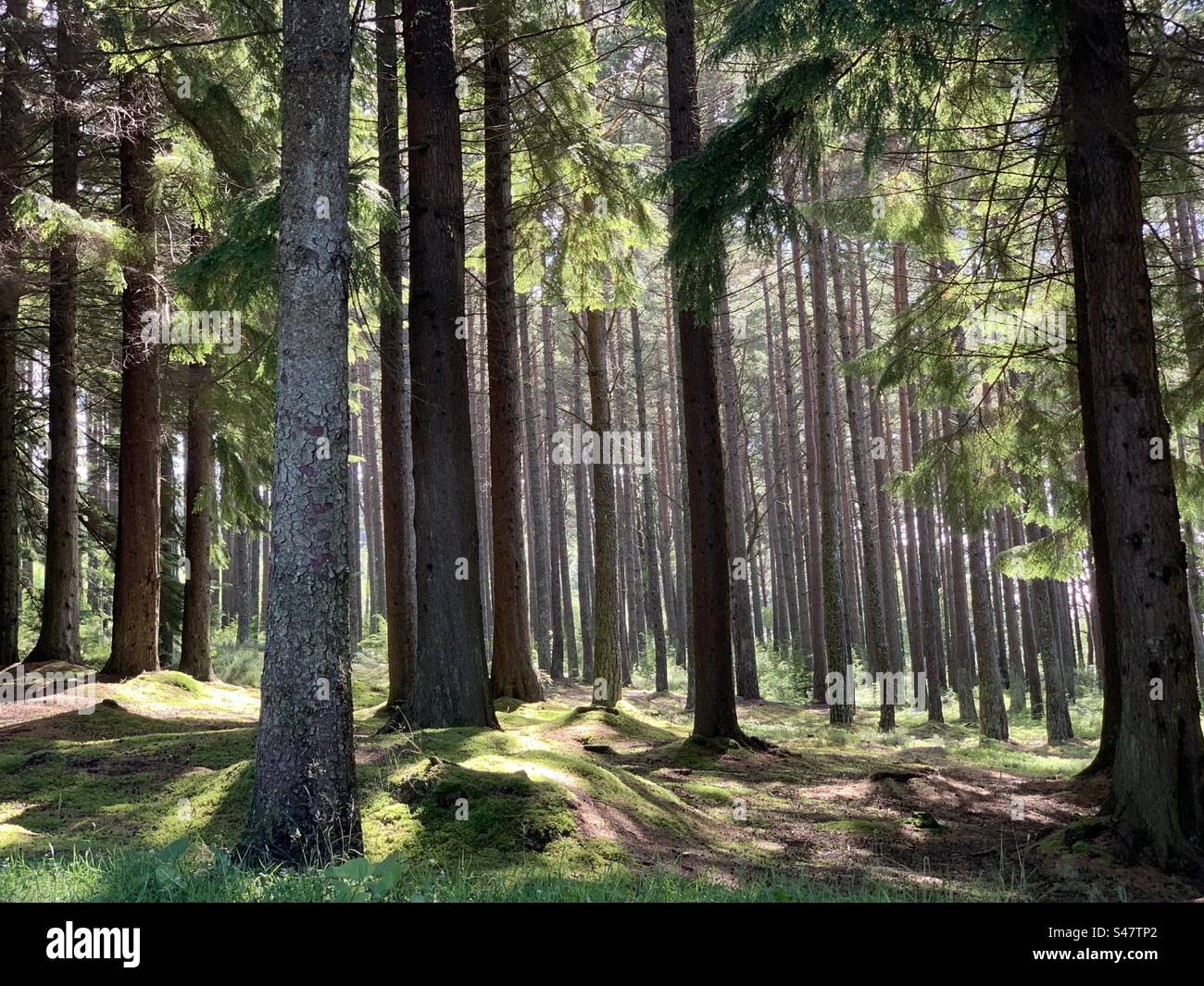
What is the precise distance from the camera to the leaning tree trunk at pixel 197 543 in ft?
52.6

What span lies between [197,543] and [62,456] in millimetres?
2910

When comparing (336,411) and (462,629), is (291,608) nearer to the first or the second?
(336,411)

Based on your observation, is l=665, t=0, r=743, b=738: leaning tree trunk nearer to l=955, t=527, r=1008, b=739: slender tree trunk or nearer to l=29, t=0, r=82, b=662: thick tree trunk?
l=955, t=527, r=1008, b=739: slender tree trunk

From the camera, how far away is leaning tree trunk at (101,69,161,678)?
13.5 meters

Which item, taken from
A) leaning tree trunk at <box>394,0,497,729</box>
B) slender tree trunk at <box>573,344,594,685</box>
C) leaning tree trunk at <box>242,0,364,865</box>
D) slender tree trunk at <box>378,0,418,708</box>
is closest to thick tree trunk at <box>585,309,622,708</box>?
slender tree trunk at <box>378,0,418,708</box>

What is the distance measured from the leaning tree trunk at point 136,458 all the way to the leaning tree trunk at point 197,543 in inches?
84.0

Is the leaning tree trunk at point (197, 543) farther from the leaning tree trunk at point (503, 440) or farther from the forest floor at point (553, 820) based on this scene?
the leaning tree trunk at point (503, 440)

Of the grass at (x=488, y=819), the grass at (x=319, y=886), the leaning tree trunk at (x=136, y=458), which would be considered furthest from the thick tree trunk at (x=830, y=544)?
the grass at (x=319, y=886)

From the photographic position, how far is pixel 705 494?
11.4 meters

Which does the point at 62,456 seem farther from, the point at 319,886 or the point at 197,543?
the point at 319,886

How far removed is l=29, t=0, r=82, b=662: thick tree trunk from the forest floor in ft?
7.98

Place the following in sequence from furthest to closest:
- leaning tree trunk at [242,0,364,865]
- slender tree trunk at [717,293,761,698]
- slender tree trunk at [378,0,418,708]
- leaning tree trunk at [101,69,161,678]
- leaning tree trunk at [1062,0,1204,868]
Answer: slender tree trunk at [717,293,761,698], leaning tree trunk at [101,69,161,678], slender tree trunk at [378,0,418,708], leaning tree trunk at [1062,0,1204,868], leaning tree trunk at [242,0,364,865]

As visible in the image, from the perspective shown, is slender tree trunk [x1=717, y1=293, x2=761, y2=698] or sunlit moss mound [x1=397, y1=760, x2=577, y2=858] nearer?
sunlit moss mound [x1=397, y1=760, x2=577, y2=858]

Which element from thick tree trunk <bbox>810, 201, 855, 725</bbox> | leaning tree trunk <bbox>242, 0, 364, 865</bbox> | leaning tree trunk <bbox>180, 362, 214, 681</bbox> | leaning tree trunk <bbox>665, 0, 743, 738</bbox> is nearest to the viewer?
leaning tree trunk <bbox>242, 0, 364, 865</bbox>
